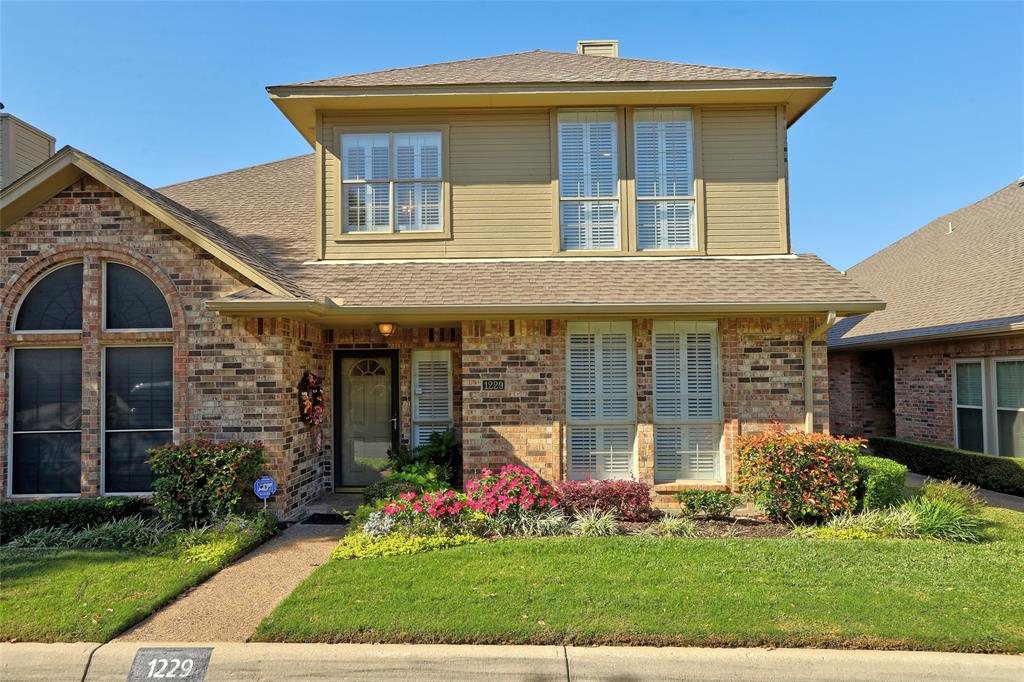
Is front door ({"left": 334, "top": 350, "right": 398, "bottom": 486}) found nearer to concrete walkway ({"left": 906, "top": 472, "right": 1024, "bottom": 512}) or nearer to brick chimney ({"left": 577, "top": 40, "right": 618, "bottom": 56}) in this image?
brick chimney ({"left": 577, "top": 40, "right": 618, "bottom": 56})

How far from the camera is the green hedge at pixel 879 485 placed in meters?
6.93

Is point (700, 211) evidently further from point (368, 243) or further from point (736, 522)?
point (368, 243)

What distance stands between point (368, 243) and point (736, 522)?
644cm

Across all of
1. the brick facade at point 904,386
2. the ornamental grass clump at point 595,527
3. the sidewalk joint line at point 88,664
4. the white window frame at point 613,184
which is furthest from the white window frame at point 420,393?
the brick facade at point 904,386

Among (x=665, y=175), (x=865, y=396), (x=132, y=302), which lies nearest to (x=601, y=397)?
(x=665, y=175)

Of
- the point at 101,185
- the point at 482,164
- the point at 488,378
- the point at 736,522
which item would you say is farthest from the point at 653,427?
the point at 101,185

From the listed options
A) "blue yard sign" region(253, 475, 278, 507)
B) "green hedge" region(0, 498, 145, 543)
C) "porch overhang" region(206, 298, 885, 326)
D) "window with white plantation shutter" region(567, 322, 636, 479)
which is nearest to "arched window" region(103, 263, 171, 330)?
"porch overhang" region(206, 298, 885, 326)

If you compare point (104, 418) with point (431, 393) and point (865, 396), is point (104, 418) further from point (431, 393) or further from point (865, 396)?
point (865, 396)

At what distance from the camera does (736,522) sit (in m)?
7.19

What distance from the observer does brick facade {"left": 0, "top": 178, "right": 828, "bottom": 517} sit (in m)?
7.30

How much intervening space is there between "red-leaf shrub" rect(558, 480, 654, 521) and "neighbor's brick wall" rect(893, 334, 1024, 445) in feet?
22.8

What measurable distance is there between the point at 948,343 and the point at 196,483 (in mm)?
12229

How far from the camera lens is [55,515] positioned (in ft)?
22.1

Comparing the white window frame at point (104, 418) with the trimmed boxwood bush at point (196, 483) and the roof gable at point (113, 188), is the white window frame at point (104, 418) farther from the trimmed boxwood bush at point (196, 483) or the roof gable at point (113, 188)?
the roof gable at point (113, 188)
